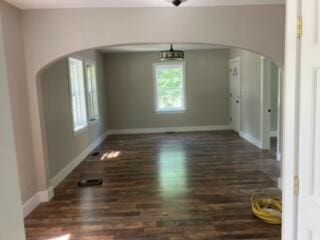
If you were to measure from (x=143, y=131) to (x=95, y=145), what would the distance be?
6.92ft

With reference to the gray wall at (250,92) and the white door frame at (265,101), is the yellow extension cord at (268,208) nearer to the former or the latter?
the white door frame at (265,101)

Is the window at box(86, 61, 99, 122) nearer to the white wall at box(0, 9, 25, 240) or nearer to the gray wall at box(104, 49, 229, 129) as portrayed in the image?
the gray wall at box(104, 49, 229, 129)

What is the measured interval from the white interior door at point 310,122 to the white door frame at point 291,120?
0.12 ft

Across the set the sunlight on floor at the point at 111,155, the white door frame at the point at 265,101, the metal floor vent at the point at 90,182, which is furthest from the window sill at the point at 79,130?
the white door frame at the point at 265,101

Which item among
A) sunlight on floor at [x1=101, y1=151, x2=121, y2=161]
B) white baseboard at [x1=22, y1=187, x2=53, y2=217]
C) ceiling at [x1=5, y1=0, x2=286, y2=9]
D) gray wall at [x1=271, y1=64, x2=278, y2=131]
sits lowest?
sunlight on floor at [x1=101, y1=151, x2=121, y2=161]

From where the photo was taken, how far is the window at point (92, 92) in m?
6.41

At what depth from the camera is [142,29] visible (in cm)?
342

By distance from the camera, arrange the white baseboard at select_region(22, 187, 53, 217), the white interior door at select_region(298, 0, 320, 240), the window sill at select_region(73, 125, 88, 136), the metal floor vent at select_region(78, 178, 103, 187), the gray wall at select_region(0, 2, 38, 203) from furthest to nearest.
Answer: the window sill at select_region(73, 125, 88, 136), the metal floor vent at select_region(78, 178, 103, 187), the white baseboard at select_region(22, 187, 53, 217), the gray wall at select_region(0, 2, 38, 203), the white interior door at select_region(298, 0, 320, 240)

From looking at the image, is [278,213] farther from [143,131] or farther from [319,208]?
[143,131]

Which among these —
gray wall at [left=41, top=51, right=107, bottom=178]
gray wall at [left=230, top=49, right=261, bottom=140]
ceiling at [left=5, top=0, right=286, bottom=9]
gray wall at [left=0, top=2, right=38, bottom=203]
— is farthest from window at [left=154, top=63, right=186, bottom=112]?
gray wall at [left=0, top=2, right=38, bottom=203]

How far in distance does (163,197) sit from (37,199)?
1.63m

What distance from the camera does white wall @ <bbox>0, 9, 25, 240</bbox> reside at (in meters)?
1.04

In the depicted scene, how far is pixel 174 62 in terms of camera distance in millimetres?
8289

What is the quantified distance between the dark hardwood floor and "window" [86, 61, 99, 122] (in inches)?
45.1
